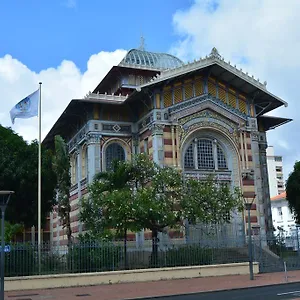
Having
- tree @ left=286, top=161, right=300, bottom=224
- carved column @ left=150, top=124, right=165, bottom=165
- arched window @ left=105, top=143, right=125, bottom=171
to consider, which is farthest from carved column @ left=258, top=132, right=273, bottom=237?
arched window @ left=105, top=143, right=125, bottom=171

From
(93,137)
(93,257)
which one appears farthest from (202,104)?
(93,257)

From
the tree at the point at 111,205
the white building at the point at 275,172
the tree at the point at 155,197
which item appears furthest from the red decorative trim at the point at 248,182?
the white building at the point at 275,172

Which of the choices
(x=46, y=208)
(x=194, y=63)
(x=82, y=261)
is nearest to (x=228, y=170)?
(x=194, y=63)

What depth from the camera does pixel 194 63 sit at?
32.8m

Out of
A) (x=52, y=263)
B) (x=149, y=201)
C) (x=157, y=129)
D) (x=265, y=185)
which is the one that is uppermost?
(x=157, y=129)

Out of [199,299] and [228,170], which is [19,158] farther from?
[199,299]

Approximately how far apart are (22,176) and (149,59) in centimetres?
1618

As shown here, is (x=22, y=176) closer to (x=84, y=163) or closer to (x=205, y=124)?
(x=84, y=163)

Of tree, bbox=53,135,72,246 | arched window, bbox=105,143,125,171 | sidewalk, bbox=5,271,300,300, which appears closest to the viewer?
sidewalk, bbox=5,271,300,300

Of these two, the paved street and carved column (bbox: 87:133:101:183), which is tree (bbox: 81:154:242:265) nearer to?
carved column (bbox: 87:133:101:183)

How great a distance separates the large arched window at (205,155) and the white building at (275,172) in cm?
7121

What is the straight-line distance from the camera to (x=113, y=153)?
115 ft

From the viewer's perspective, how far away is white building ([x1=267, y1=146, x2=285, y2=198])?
106m

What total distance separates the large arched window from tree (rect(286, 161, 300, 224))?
825 cm
